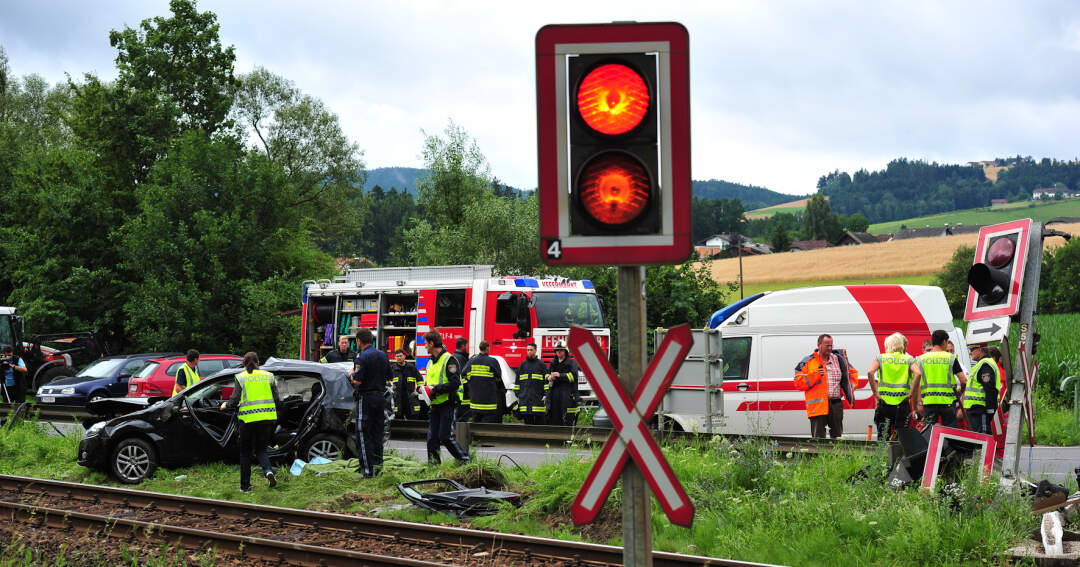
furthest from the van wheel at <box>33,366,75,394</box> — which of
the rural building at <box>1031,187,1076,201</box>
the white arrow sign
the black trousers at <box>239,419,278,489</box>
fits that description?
the rural building at <box>1031,187,1076,201</box>

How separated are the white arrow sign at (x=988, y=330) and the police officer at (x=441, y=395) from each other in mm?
6581

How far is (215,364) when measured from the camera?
22875 millimetres

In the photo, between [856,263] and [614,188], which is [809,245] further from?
[614,188]

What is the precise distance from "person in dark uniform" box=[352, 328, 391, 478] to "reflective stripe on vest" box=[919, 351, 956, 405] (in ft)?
21.8

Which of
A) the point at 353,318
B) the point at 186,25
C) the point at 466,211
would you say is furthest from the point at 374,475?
the point at 186,25

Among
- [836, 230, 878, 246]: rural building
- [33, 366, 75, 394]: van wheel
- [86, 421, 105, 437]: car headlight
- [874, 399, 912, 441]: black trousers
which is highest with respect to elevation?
[836, 230, 878, 246]: rural building

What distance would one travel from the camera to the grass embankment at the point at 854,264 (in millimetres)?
76188

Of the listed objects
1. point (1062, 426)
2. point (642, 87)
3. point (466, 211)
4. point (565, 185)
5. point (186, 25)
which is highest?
point (186, 25)

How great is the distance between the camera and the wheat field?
7681cm

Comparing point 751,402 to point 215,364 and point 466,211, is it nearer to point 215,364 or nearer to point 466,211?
point 215,364

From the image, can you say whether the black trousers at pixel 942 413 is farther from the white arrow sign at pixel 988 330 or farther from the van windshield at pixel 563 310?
the van windshield at pixel 563 310

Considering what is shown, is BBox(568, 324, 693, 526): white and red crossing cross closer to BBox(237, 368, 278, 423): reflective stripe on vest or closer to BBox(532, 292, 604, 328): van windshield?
BBox(237, 368, 278, 423): reflective stripe on vest

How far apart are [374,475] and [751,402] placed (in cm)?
546

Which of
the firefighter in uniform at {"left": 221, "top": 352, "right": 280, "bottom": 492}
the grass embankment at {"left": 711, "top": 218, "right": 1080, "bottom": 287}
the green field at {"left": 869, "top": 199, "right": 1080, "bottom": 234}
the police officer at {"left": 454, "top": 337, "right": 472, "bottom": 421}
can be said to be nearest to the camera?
the firefighter in uniform at {"left": 221, "top": 352, "right": 280, "bottom": 492}
